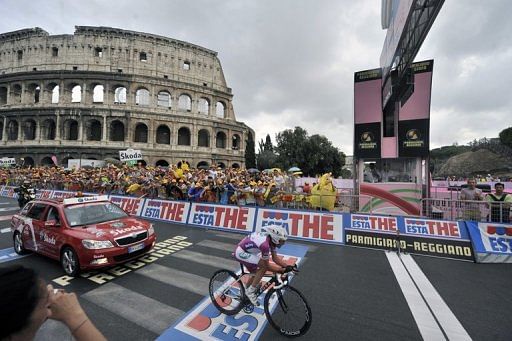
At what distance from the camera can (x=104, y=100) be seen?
130ft

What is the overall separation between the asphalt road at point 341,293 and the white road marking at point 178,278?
0.02 metres

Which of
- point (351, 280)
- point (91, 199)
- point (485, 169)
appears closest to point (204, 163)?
point (91, 199)

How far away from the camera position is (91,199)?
7.15 meters

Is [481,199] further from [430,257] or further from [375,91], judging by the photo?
[375,91]

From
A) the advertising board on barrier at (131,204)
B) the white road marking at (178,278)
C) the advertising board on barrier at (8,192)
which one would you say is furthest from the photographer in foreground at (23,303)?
the advertising board on barrier at (8,192)

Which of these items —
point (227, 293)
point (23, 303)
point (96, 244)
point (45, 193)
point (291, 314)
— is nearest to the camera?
point (23, 303)

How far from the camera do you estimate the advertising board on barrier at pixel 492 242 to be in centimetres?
676

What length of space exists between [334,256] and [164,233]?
6.22 meters

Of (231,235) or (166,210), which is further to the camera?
(166,210)

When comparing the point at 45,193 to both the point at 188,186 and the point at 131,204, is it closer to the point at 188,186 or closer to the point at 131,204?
the point at 131,204

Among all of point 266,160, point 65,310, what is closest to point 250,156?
point 266,160

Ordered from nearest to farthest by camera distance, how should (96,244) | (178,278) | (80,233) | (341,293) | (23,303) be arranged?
1. (23,303)
2. (341,293)
3. (96,244)
4. (178,278)
5. (80,233)

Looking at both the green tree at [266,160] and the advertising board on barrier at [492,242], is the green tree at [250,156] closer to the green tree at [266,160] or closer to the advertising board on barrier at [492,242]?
the green tree at [266,160]

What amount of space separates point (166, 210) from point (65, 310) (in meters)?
10.9
